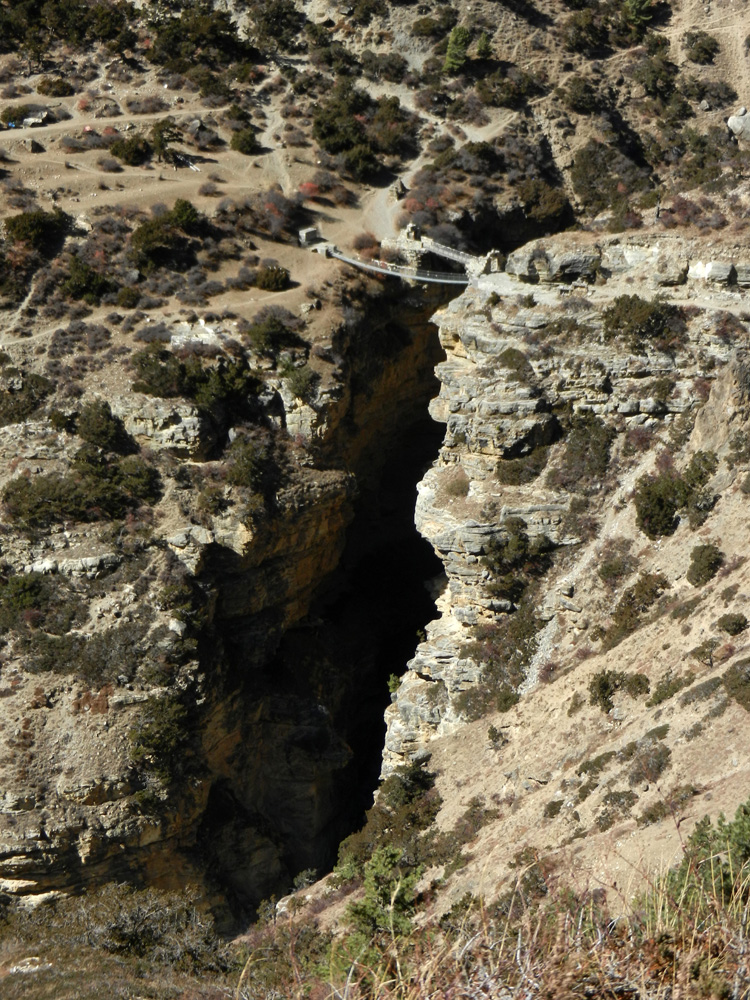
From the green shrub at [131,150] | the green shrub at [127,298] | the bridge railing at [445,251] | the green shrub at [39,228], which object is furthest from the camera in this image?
the green shrub at [131,150]

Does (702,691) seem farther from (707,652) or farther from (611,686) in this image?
(611,686)

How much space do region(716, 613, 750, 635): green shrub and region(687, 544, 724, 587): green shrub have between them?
288cm

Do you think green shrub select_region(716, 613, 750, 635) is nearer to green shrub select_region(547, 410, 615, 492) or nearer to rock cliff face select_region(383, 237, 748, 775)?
rock cliff face select_region(383, 237, 748, 775)

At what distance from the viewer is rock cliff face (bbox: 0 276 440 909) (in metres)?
39.7

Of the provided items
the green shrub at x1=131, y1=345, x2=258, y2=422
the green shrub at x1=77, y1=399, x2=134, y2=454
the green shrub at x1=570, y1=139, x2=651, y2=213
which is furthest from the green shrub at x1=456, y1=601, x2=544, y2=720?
the green shrub at x1=570, y1=139, x2=651, y2=213

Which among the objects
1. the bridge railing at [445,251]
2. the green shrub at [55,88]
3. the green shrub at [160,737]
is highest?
the green shrub at [55,88]

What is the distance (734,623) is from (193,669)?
21906mm

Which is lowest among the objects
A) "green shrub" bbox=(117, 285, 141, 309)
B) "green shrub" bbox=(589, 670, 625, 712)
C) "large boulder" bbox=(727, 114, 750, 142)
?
"green shrub" bbox=(589, 670, 625, 712)

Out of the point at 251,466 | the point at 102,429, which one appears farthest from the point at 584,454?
the point at 102,429

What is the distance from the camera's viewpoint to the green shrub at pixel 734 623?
31.6 m

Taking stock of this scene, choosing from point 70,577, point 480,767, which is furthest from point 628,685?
point 70,577

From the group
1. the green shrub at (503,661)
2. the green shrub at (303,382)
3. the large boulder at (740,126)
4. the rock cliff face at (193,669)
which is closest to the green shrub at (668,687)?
the green shrub at (503,661)

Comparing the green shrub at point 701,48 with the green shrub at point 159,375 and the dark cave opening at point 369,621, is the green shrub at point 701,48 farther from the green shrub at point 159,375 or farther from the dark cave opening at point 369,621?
the green shrub at point 159,375

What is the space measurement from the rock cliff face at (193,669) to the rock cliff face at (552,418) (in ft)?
22.0
